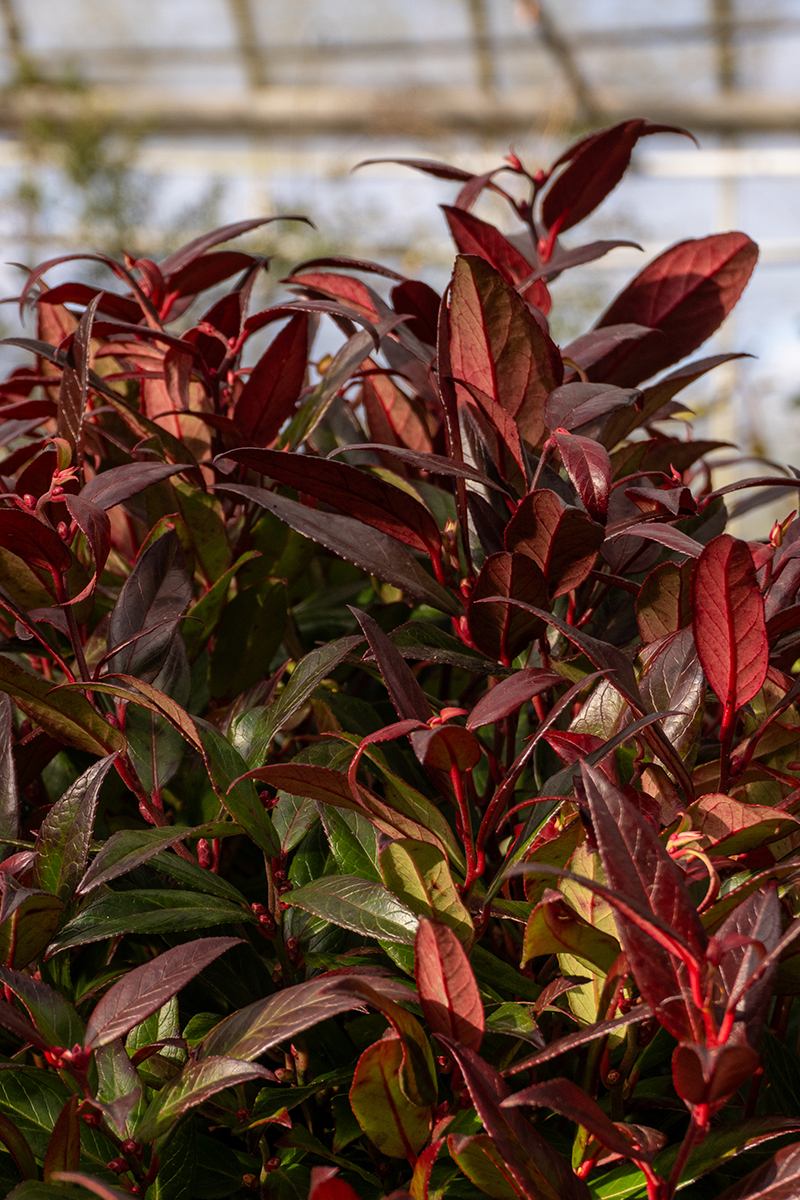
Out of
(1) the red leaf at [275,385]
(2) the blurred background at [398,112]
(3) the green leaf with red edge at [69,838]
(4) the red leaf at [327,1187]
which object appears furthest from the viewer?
(2) the blurred background at [398,112]

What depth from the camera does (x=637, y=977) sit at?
0.91 feet

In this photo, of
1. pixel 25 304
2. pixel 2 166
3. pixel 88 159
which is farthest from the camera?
pixel 2 166

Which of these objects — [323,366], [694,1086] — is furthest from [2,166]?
[694,1086]

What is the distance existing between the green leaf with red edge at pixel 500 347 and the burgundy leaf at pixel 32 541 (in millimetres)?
179

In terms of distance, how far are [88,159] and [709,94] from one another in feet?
14.8

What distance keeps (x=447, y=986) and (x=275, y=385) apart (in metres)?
0.33

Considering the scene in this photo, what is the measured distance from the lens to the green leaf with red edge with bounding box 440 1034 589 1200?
0.28 meters

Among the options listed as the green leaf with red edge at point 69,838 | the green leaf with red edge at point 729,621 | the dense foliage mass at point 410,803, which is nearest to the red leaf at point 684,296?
the dense foliage mass at point 410,803

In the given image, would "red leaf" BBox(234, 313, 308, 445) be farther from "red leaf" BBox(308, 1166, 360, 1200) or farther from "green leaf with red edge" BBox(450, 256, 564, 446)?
"red leaf" BBox(308, 1166, 360, 1200)

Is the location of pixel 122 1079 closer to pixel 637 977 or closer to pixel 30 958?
pixel 30 958

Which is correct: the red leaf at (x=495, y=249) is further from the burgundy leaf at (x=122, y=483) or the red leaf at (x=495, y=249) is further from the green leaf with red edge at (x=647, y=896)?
the green leaf with red edge at (x=647, y=896)

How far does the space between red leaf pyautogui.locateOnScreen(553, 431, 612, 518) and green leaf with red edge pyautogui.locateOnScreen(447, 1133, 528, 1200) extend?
0.22 metres

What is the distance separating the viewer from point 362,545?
383mm

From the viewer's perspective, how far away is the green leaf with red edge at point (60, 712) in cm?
37
